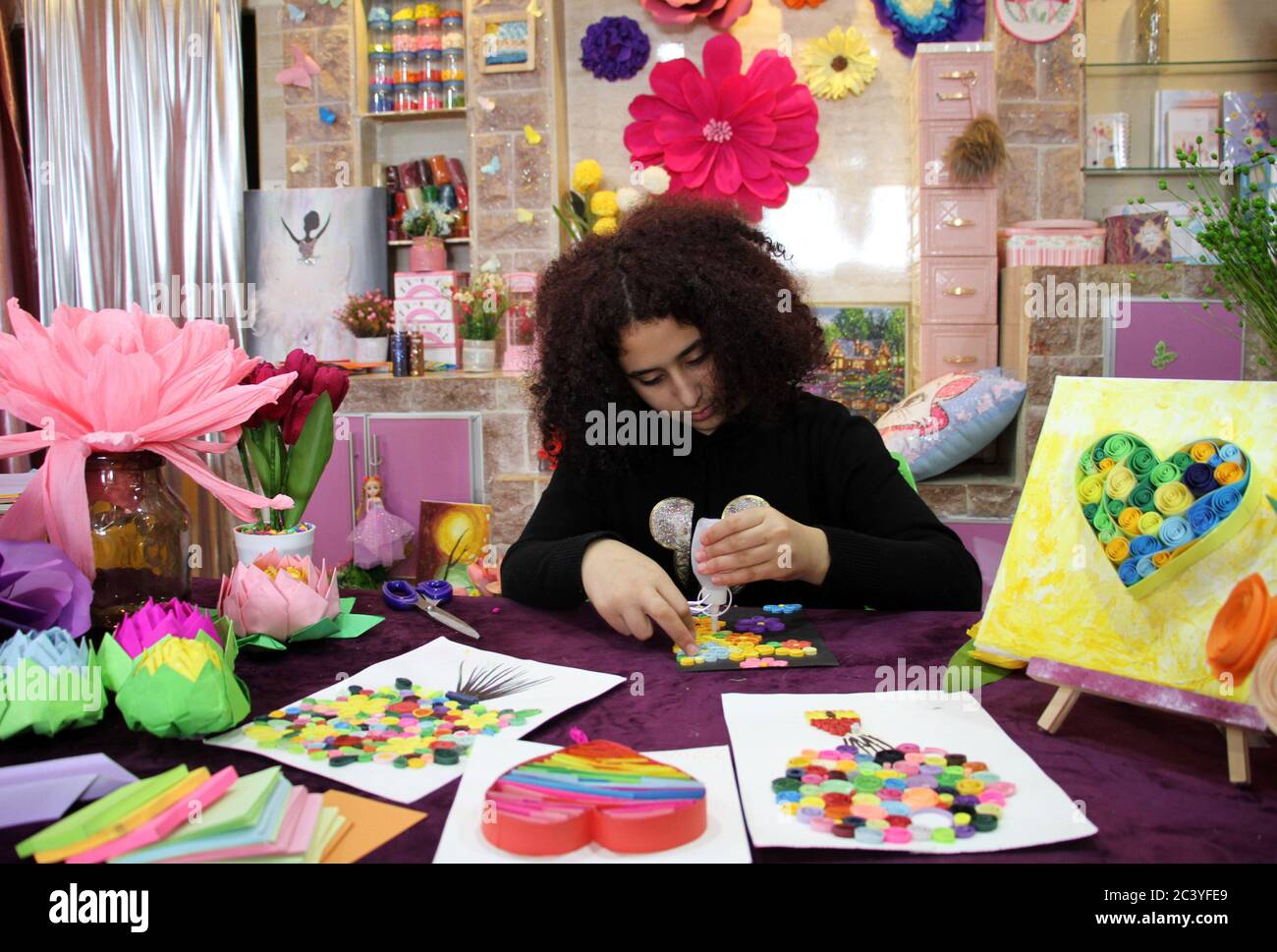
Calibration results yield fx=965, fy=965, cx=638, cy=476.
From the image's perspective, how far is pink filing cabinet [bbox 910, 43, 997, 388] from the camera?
3609 millimetres

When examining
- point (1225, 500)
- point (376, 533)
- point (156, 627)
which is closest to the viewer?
point (1225, 500)

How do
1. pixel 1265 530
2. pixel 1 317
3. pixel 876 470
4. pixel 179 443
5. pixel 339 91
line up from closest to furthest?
pixel 1265 530, pixel 179 443, pixel 876 470, pixel 339 91, pixel 1 317

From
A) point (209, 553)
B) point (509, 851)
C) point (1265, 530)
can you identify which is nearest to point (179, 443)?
point (509, 851)

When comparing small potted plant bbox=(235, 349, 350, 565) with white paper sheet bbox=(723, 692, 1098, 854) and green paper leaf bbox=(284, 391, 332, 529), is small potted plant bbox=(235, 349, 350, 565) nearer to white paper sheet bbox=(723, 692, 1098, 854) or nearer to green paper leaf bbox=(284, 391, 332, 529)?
green paper leaf bbox=(284, 391, 332, 529)

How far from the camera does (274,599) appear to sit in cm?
108

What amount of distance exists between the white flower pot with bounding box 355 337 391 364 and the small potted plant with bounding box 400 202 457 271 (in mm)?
370

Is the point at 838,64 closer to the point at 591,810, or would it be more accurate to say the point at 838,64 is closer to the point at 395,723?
the point at 395,723

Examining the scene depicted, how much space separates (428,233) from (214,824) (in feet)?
12.6

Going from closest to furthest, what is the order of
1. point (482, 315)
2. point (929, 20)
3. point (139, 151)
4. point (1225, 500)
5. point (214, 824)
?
→ 1. point (214, 824)
2. point (1225, 500)
3. point (929, 20)
4. point (482, 315)
5. point (139, 151)

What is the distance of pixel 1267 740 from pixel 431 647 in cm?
83

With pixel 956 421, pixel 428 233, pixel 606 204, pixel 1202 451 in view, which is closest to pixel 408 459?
pixel 428 233

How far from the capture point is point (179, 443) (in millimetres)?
1068

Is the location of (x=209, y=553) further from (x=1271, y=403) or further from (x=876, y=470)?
(x=1271, y=403)

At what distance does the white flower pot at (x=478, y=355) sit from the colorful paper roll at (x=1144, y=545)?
3.41m
